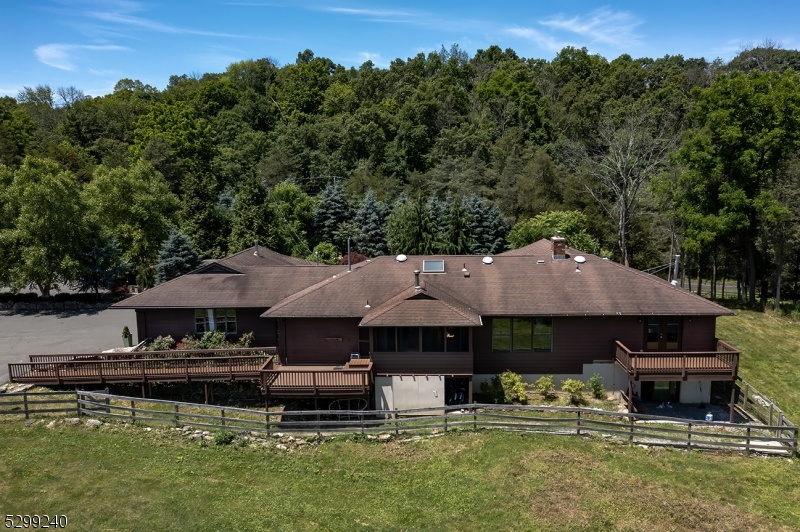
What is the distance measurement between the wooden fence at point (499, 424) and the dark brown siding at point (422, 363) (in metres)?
1.69

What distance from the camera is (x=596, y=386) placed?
20172 millimetres

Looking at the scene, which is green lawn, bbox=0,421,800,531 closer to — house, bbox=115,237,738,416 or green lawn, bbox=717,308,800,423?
house, bbox=115,237,738,416

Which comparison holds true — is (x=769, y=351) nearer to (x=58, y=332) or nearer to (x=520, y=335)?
(x=520, y=335)

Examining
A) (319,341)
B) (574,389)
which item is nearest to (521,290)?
(574,389)

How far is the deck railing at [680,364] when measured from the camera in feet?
61.7

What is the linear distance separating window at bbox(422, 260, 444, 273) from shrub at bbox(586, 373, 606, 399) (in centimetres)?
738

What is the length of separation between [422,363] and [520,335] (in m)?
4.20

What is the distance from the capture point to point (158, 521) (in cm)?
1180

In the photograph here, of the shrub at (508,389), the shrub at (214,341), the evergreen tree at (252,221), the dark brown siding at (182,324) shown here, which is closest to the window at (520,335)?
the shrub at (508,389)

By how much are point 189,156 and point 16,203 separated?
101 ft

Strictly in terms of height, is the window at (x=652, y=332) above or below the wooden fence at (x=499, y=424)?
above

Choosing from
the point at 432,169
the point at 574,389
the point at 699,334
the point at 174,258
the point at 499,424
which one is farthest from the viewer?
the point at 432,169

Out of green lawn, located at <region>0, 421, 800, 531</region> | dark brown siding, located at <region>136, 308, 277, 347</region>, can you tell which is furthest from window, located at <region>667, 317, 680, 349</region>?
dark brown siding, located at <region>136, 308, 277, 347</region>

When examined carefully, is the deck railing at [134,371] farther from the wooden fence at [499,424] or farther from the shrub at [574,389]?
the shrub at [574,389]
